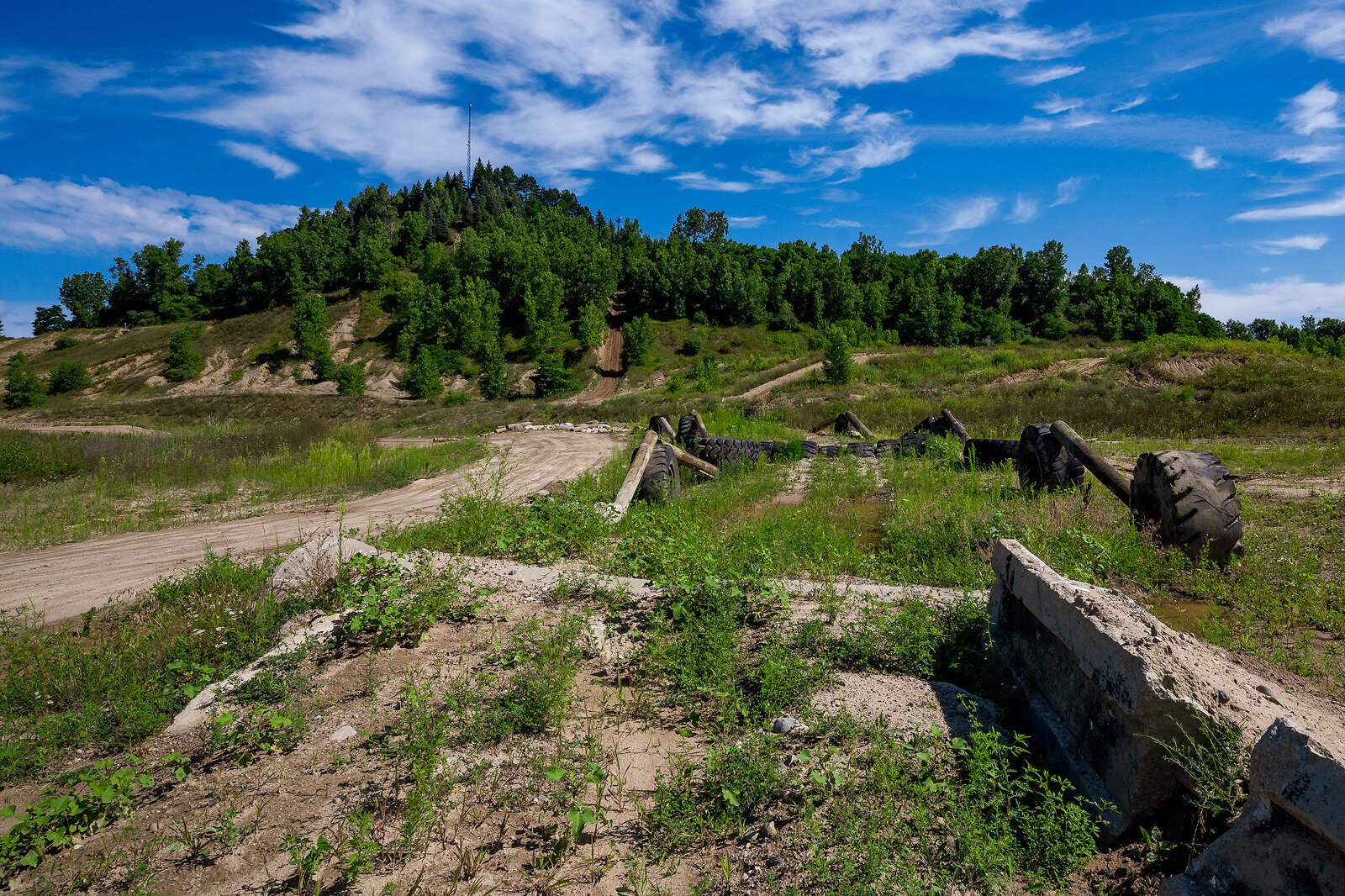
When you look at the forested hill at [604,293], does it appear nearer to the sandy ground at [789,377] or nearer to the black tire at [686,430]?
the sandy ground at [789,377]

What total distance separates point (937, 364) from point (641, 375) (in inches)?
1275

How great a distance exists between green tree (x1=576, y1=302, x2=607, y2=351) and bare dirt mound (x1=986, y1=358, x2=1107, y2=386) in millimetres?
46668

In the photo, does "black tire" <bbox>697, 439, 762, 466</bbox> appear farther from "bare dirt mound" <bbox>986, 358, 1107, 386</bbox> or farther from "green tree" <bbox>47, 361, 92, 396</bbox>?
"green tree" <bbox>47, 361, 92, 396</bbox>

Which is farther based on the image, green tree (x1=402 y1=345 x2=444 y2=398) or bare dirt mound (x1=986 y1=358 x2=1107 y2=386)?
green tree (x1=402 y1=345 x2=444 y2=398)

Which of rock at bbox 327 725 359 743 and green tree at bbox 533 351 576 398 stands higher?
green tree at bbox 533 351 576 398

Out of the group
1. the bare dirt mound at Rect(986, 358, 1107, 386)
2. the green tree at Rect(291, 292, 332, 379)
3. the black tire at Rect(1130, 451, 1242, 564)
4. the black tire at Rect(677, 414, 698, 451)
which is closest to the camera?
the black tire at Rect(1130, 451, 1242, 564)

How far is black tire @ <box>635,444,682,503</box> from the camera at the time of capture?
10.2 meters

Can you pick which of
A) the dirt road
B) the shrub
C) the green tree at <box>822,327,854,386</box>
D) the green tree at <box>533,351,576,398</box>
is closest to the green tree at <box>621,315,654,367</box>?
the green tree at <box>533,351,576,398</box>

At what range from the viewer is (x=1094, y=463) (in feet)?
26.9

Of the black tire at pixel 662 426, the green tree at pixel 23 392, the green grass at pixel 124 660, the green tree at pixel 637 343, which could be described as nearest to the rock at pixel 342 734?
the green grass at pixel 124 660

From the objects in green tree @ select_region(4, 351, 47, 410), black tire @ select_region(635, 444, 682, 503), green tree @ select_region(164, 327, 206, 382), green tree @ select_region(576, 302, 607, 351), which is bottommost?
black tire @ select_region(635, 444, 682, 503)

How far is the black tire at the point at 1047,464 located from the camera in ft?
31.0

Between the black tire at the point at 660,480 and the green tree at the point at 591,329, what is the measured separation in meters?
61.4

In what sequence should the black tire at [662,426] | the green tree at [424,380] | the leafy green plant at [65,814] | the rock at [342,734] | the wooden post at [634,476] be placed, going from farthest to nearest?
the green tree at [424,380]
the black tire at [662,426]
the wooden post at [634,476]
the rock at [342,734]
the leafy green plant at [65,814]
